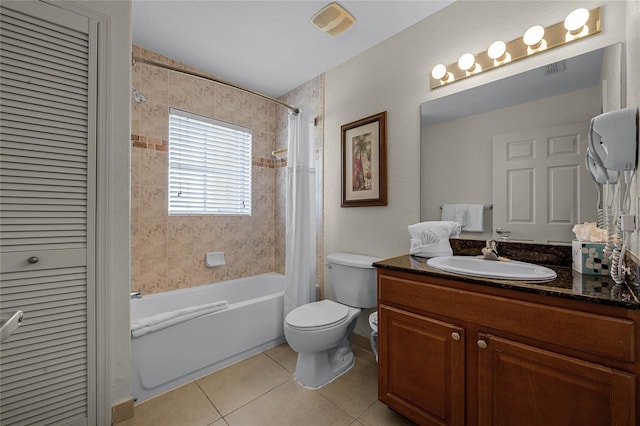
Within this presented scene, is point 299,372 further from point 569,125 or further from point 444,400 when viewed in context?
point 569,125

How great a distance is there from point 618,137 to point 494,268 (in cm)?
73

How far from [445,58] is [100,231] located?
7.62 feet

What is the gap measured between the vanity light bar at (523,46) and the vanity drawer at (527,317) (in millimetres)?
1327

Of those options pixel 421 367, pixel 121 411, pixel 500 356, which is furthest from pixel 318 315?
pixel 121 411

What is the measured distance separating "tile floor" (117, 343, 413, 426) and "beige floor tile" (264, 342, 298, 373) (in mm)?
27

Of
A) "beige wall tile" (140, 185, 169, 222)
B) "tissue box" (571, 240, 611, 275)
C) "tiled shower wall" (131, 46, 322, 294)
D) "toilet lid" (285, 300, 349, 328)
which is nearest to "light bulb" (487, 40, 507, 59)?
"tissue box" (571, 240, 611, 275)

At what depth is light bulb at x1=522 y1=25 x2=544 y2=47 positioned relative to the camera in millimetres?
1404

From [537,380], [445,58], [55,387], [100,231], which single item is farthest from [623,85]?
[55,387]

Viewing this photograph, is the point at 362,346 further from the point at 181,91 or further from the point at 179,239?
the point at 181,91

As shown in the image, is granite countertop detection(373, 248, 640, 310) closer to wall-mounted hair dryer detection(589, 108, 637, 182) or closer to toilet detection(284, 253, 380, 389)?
wall-mounted hair dryer detection(589, 108, 637, 182)

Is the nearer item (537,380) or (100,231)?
(537,380)

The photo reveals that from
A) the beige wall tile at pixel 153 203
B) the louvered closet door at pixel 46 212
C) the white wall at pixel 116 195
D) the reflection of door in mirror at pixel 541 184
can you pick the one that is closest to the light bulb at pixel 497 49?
the reflection of door in mirror at pixel 541 184

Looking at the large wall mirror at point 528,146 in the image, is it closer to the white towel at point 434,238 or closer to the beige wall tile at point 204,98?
the white towel at point 434,238

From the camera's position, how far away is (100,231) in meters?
1.39
